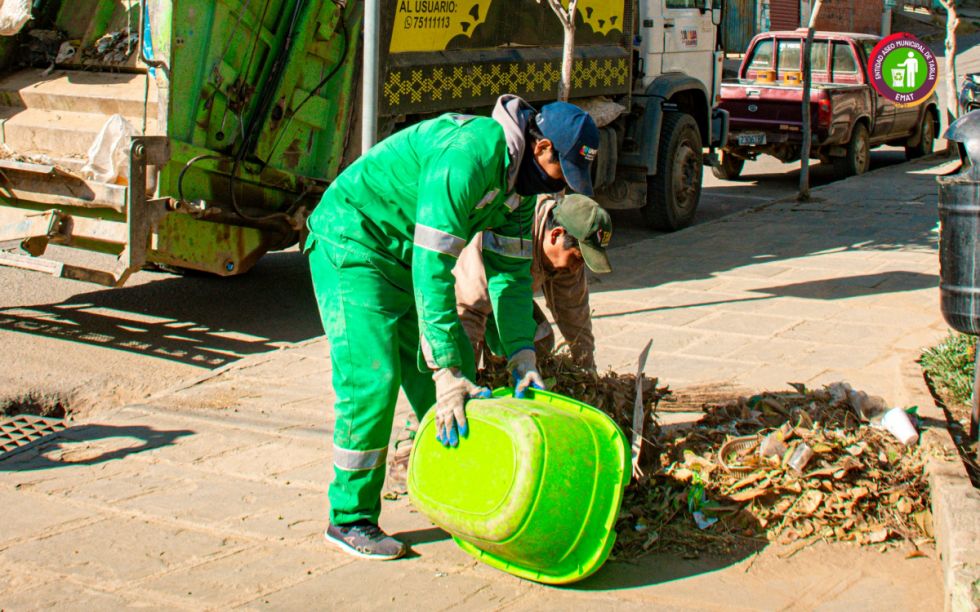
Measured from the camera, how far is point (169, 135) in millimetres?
6270

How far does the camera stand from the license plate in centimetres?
1295

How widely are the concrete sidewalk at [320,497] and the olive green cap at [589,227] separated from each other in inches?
41.8

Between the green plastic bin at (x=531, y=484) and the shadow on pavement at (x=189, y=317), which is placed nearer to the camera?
the green plastic bin at (x=531, y=484)

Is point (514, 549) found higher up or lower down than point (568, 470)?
lower down

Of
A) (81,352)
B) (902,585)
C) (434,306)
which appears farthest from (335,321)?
(81,352)

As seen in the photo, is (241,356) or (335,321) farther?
(241,356)

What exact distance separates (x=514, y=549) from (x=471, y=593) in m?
0.23

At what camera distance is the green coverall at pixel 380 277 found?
344 cm

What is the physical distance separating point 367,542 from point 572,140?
1490 mm

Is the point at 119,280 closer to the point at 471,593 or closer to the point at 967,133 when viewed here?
the point at 471,593

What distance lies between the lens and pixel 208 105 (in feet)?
21.3

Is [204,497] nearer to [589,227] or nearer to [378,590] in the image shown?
[378,590]

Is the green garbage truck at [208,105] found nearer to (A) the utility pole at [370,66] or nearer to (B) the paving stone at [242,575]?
(A) the utility pole at [370,66]

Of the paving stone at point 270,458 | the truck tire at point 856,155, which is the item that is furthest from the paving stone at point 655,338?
the truck tire at point 856,155
